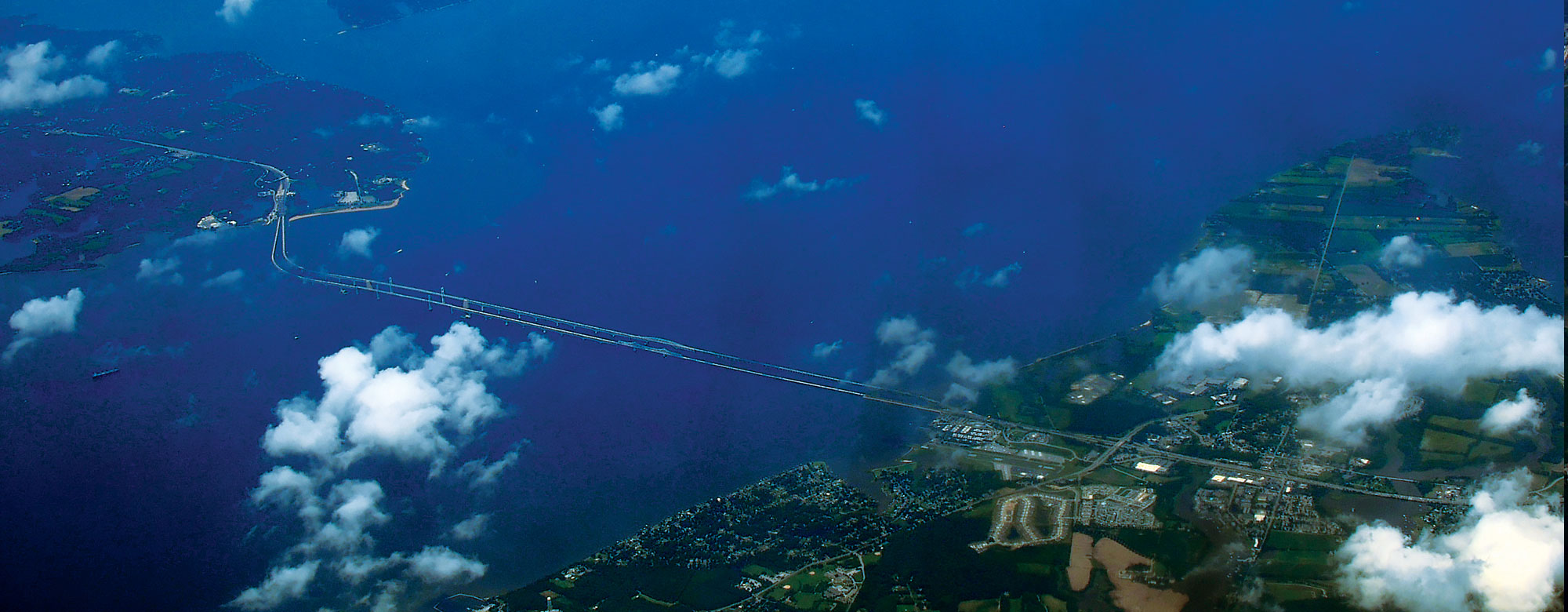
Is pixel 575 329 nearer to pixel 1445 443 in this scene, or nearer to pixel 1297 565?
pixel 1297 565

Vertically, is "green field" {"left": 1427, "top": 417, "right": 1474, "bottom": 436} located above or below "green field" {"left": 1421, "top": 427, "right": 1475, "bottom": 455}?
above

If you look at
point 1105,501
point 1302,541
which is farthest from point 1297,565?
point 1105,501

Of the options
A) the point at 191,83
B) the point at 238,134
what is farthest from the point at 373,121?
the point at 191,83

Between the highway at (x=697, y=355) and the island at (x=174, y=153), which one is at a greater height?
the island at (x=174, y=153)

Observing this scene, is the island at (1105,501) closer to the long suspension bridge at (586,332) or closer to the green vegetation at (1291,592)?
the green vegetation at (1291,592)

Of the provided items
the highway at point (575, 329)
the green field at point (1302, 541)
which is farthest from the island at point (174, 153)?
the green field at point (1302, 541)

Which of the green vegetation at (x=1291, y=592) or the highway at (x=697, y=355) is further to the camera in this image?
the highway at (x=697, y=355)

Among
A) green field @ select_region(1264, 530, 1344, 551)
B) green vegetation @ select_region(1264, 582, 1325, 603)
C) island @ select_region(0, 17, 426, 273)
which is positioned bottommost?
green vegetation @ select_region(1264, 582, 1325, 603)

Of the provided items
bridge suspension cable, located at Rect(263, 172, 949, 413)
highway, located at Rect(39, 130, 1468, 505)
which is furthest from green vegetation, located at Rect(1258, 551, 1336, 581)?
bridge suspension cable, located at Rect(263, 172, 949, 413)

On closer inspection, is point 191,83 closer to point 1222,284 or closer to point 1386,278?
point 1222,284

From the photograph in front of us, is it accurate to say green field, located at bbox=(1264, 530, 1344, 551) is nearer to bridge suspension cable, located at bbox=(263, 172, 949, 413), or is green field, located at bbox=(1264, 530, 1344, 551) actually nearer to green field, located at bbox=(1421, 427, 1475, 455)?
green field, located at bbox=(1421, 427, 1475, 455)

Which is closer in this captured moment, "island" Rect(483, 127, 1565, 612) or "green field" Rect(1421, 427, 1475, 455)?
"island" Rect(483, 127, 1565, 612)
